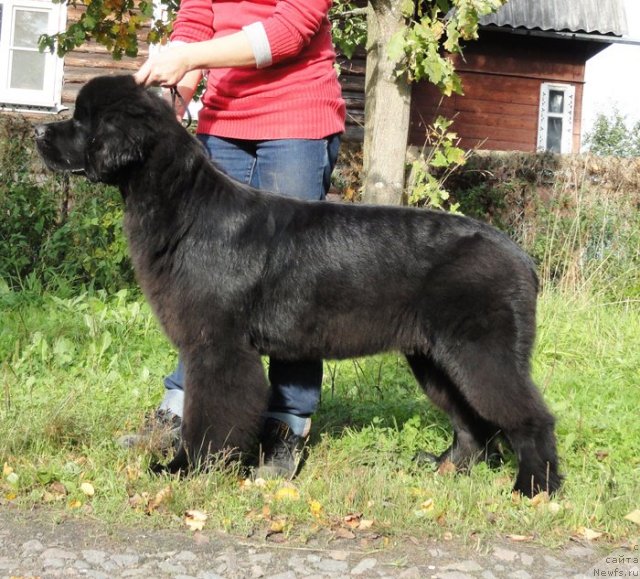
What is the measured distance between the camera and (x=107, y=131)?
11.6ft

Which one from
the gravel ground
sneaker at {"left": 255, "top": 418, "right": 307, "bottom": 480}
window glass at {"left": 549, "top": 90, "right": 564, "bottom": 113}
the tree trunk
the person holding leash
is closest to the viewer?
the gravel ground

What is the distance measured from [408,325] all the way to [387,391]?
1.81 metres

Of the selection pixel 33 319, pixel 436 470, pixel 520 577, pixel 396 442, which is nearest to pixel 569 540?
pixel 520 577

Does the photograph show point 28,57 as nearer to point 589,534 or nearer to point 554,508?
point 554,508

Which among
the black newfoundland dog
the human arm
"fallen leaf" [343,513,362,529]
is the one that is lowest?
"fallen leaf" [343,513,362,529]

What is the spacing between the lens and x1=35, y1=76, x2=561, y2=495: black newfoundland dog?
364 cm

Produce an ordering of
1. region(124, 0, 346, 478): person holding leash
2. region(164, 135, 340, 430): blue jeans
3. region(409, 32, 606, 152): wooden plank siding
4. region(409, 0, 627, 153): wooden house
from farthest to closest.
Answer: region(409, 32, 606, 152): wooden plank siding, region(409, 0, 627, 153): wooden house, region(164, 135, 340, 430): blue jeans, region(124, 0, 346, 478): person holding leash

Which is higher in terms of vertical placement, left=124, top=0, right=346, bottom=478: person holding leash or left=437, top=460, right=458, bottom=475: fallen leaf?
left=124, top=0, right=346, bottom=478: person holding leash

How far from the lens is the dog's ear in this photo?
352 centimetres

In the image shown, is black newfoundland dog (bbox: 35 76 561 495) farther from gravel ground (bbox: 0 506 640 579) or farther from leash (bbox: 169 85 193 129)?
gravel ground (bbox: 0 506 640 579)

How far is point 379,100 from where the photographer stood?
7918mm

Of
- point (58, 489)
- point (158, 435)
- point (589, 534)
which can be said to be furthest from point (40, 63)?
point (589, 534)

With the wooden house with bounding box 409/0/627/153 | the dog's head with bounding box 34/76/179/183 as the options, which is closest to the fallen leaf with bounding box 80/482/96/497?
the dog's head with bounding box 34/76/179/183

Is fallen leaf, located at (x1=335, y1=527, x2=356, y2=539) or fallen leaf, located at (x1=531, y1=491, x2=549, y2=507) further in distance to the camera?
fallen leaf, located at (x1=531, y1=491, x2=549, y2=507)
